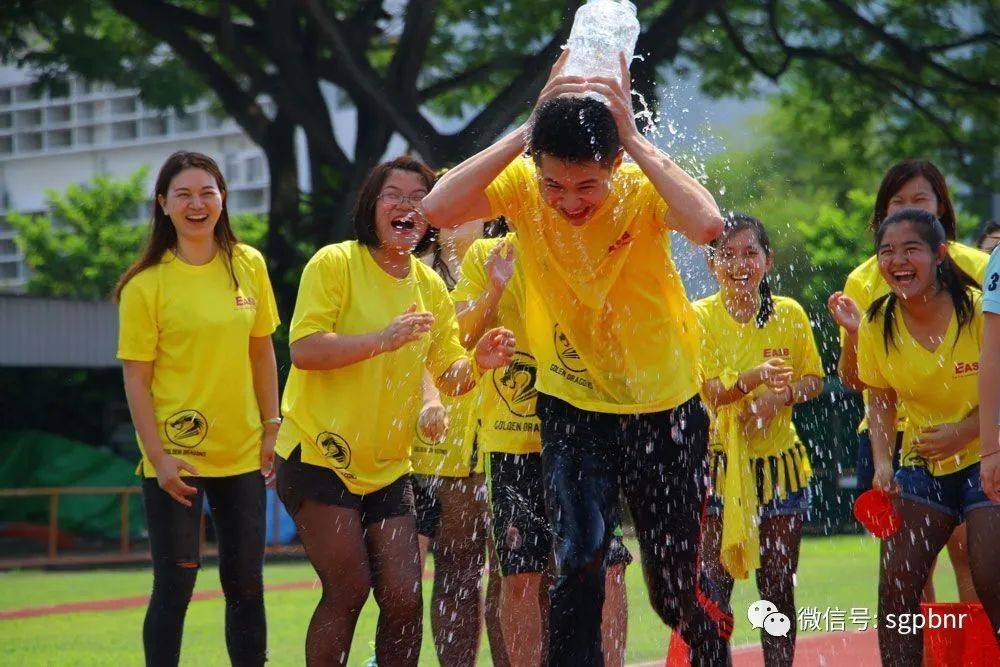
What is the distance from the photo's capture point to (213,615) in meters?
10.9

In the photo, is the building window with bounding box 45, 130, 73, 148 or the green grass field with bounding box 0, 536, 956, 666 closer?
the green grass field with bounding box 0, 536, 956, 666

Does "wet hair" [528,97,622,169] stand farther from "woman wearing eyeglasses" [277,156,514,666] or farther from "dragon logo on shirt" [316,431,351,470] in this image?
"dragon logo on shirt" [316,431,351,470]

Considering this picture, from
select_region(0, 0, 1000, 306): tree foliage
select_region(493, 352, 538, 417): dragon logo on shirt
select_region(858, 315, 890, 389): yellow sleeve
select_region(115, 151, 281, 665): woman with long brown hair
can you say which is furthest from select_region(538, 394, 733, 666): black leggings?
select_region(0, 0, 1000, 306): tree foliage

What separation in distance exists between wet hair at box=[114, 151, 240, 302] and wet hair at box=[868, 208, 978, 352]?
9.15ft

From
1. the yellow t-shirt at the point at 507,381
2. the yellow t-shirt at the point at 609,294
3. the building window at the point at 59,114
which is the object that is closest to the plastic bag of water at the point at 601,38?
the yellow t-shirt at the point at 609,294

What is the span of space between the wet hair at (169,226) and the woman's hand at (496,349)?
129 cm

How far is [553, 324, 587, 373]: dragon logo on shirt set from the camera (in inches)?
196

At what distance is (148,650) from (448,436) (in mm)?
1788

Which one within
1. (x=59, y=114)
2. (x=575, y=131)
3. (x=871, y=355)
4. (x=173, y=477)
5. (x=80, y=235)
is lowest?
(x=173, y=477)

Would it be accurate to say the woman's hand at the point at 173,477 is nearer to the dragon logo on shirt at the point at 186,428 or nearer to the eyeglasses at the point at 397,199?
the dragon logo on shirt at the point at 186,428

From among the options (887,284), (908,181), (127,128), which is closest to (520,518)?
Answer: (887,284)

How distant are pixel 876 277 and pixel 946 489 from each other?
1434mm

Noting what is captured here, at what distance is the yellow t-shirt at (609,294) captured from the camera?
4.73 m

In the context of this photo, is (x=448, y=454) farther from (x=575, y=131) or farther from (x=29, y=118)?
(x=29, y=118)
